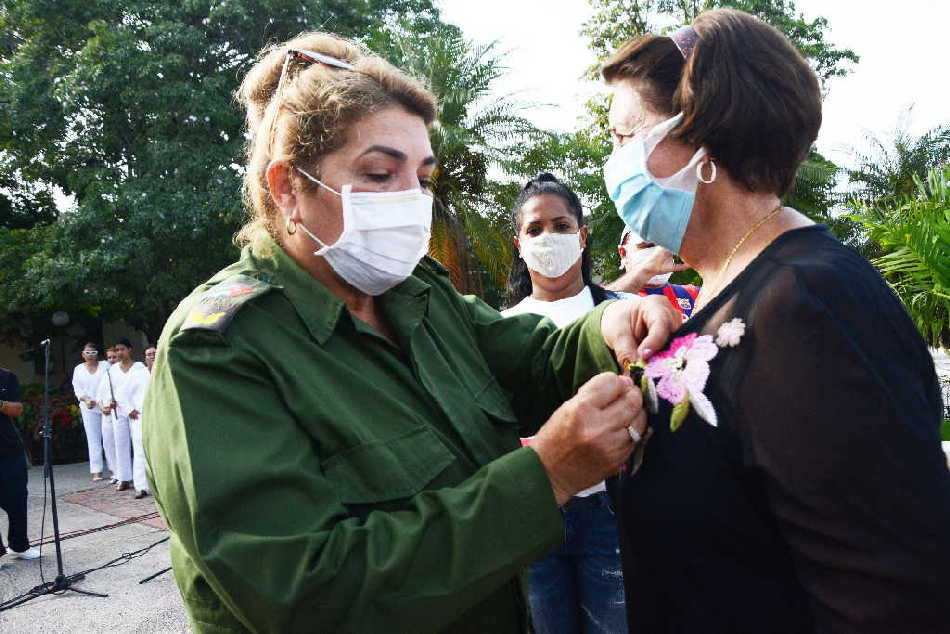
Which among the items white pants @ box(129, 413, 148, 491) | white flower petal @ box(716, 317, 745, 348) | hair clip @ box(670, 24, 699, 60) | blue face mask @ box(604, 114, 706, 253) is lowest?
white pants @ box(129, 413, 148, 491)

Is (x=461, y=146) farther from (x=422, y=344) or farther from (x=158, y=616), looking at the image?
(x=422, y=344)

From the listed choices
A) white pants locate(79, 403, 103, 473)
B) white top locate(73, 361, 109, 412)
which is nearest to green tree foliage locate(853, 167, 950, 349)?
white top locate(73, 361, 109, 412)

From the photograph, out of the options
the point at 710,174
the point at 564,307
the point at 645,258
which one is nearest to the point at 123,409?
the point at 564,307

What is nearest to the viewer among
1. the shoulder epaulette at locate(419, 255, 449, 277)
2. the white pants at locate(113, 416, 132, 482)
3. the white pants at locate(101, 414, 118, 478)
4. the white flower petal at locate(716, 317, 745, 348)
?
the white flower petal at locate(716, 317, 745, 348)

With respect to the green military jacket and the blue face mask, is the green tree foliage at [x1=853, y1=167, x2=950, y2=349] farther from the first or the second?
the green military jacket

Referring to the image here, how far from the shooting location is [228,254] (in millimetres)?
15914

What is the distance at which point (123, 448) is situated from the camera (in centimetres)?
1016

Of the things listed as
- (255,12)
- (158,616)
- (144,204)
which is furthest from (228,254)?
(158,616)

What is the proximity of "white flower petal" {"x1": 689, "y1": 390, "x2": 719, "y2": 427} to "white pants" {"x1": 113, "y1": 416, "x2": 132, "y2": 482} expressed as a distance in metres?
10.5

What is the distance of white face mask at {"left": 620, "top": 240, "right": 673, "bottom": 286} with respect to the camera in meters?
3.47

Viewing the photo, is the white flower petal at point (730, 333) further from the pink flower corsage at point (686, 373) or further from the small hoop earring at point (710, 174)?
the small hoop earring at point (710, 174)

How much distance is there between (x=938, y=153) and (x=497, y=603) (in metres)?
22.1

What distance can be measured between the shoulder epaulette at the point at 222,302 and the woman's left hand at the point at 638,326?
0.82 meters

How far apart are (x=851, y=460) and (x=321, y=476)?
34.4 inches
